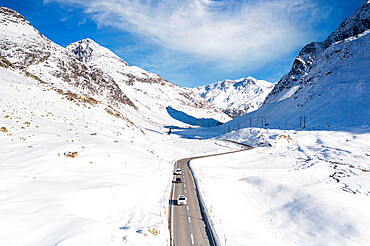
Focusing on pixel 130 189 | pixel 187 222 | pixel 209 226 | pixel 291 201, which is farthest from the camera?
pixel 291 201

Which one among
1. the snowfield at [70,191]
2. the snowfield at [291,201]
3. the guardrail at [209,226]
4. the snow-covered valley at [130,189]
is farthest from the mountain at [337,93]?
the snowfield at [70,191]

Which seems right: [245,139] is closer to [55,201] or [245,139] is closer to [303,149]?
[303,149]

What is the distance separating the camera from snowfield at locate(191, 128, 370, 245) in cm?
1616

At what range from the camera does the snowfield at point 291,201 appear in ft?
53.0

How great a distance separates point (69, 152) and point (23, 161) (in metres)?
4.86

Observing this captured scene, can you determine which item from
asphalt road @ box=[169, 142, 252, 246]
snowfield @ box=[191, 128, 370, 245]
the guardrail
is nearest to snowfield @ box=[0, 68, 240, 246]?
asphalt road @ box=[169, 142, 252, 246]

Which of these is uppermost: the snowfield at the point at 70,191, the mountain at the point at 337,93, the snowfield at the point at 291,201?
the mountain at the point at 337,93

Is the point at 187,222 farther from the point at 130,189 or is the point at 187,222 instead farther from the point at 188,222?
the point at 130,189

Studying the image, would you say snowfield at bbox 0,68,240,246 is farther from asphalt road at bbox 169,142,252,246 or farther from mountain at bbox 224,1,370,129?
mountain at bbox 224,1,370,129

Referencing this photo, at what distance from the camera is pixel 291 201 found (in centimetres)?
2250

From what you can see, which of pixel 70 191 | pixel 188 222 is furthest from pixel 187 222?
pixel 70 191

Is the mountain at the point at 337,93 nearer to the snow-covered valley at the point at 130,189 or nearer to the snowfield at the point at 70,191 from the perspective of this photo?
the snow-covered valley at the point at 130,189

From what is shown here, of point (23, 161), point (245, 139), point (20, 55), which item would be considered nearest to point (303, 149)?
point (245, 139)

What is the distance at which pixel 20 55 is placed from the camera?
312ft
